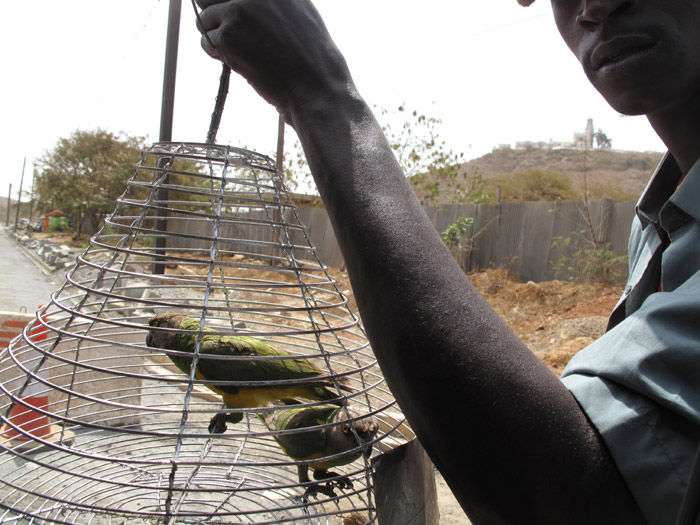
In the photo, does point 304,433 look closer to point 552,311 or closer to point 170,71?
point 170,71

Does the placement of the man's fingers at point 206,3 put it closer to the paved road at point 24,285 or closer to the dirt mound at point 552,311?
the dirt mound at point 552,311

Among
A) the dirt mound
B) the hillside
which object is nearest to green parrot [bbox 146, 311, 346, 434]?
the dirt mound

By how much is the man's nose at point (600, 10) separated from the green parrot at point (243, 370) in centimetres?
106

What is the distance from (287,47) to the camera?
761mm

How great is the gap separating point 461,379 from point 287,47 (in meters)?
0.54

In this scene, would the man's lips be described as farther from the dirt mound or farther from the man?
the dirt mound

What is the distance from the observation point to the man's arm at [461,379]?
0.56 metres

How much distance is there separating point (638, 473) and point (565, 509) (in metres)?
0.09

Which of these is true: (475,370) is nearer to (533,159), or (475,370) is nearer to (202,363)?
(202,363)

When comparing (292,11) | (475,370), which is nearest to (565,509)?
(475,370)

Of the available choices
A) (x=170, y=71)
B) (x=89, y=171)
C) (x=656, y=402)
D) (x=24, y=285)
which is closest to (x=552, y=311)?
(x=170, y=71)

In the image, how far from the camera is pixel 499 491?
0.57m

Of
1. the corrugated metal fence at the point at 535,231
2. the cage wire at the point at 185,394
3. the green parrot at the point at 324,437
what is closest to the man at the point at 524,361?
the cage wire at the point at 185,394

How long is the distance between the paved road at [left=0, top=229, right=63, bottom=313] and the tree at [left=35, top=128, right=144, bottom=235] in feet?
21.5
